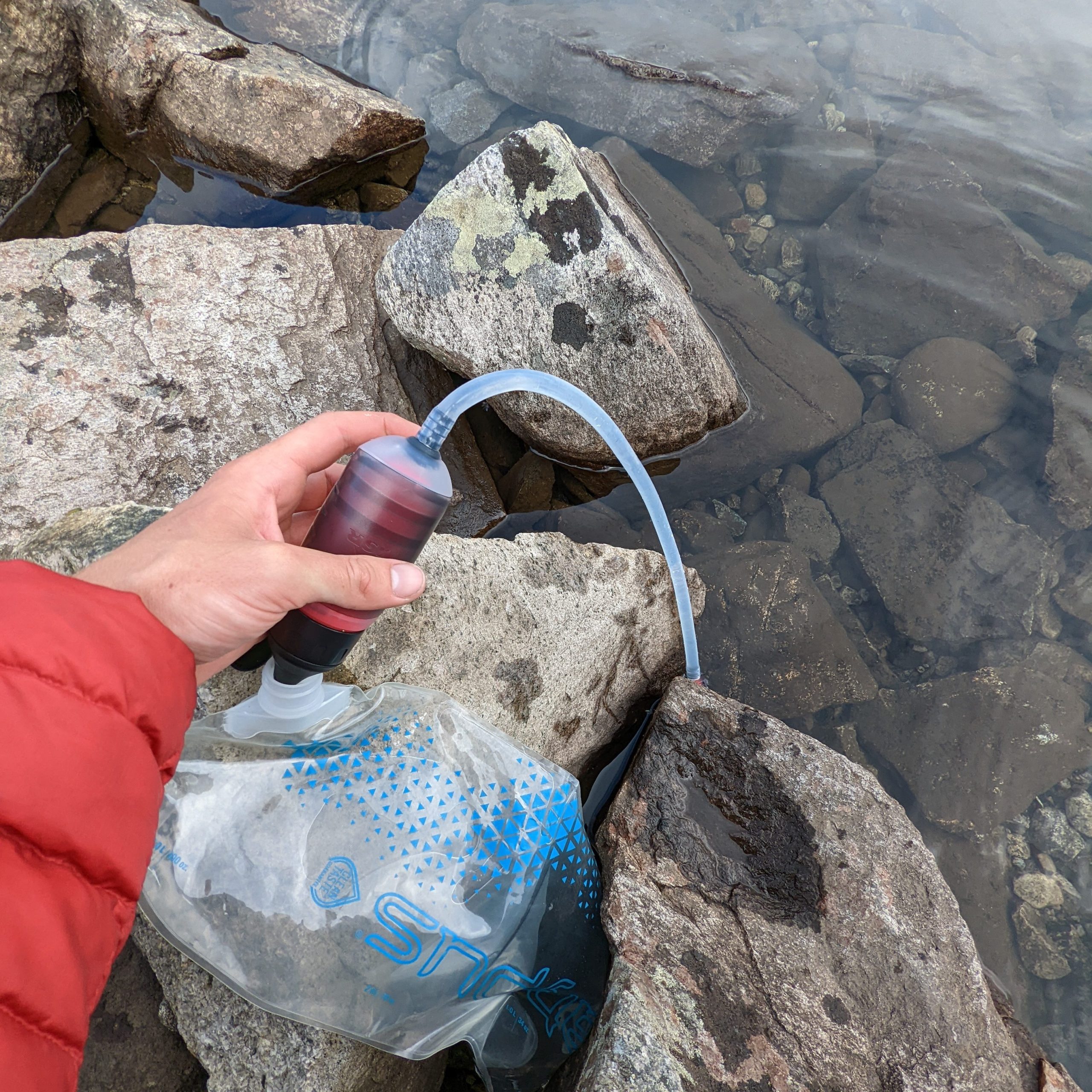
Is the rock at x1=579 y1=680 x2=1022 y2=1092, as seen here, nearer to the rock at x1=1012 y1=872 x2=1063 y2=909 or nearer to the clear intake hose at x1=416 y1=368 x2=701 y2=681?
the clear intake hose at x1=416 y1=368 x2=701 y2=681

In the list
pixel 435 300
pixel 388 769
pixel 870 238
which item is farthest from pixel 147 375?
A: pixel 870 238

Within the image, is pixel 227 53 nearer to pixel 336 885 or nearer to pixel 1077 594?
pixel 336 885

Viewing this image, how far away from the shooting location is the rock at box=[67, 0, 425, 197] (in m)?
3.33

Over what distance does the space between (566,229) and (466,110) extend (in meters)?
2.42

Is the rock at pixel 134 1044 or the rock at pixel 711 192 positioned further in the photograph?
the rock at pixel 711 192

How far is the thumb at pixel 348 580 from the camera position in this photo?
4.29 ft

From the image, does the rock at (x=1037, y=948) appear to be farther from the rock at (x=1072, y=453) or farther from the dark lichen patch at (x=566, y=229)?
the dark lichen patch at (x=566, y=229)

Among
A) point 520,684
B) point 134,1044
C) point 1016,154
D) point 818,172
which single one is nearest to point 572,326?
point 520,684

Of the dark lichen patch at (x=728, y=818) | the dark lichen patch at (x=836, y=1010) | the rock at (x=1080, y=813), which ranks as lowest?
the rock at (x=1080, y=813)

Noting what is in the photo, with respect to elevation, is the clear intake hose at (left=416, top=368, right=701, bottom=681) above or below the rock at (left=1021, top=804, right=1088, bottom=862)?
above

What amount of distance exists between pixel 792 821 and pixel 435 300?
7.41 ft

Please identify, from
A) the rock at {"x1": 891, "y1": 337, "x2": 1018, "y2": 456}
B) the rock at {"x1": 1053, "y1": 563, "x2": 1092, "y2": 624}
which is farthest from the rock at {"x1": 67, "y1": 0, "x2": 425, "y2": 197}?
the rock at {"x1": 1053, "y1": 563, "x2": 1092, "y2": 624}

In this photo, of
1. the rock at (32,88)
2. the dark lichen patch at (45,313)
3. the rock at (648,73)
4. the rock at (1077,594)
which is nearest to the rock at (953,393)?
the rock at (1077,594)

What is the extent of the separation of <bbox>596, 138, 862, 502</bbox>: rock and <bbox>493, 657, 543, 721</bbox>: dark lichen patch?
1.60 metres
